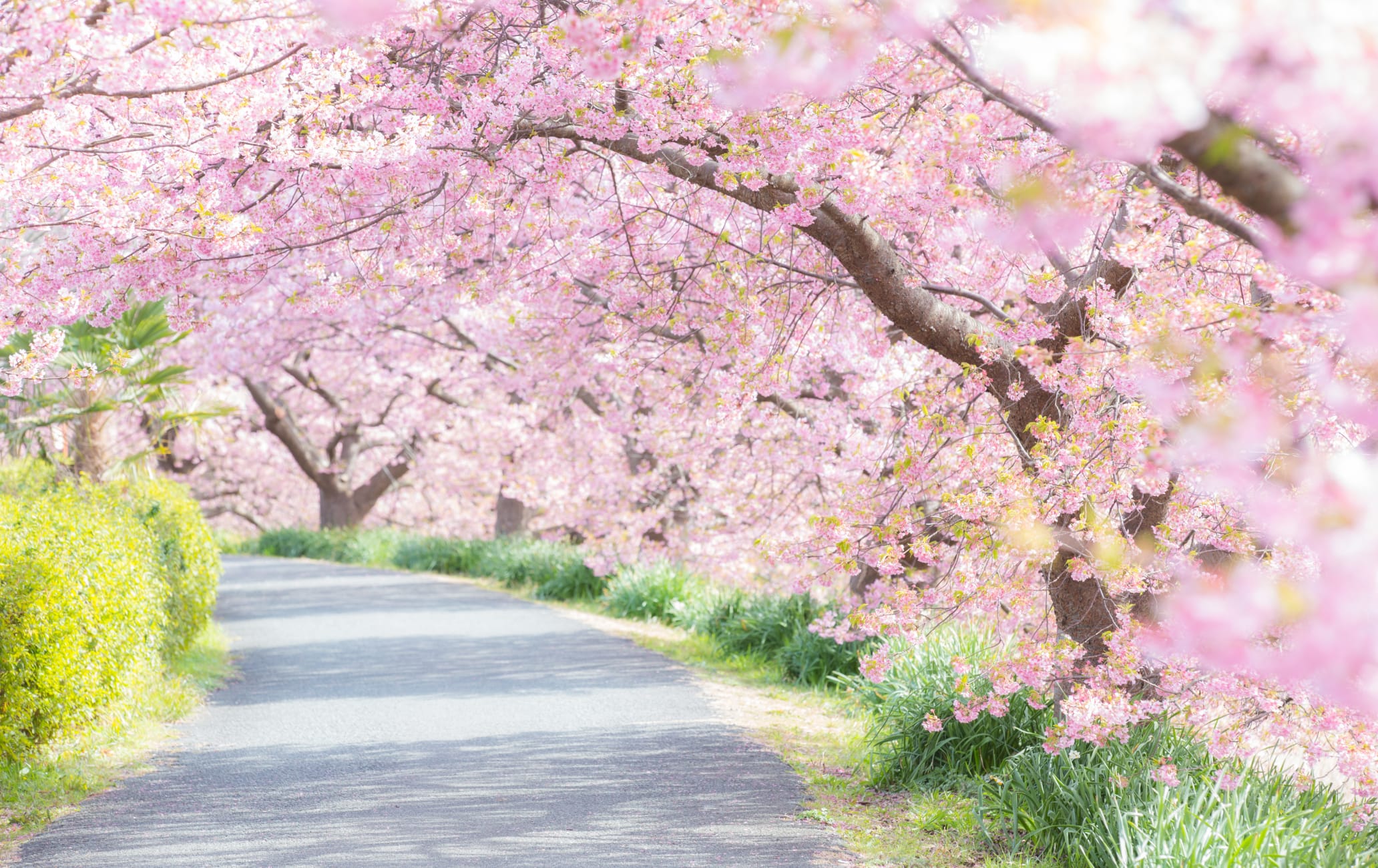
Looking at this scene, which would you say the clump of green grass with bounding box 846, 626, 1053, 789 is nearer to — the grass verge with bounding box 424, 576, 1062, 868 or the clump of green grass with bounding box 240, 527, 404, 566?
the grass verge with bounding box 424, 576, 1062, 868

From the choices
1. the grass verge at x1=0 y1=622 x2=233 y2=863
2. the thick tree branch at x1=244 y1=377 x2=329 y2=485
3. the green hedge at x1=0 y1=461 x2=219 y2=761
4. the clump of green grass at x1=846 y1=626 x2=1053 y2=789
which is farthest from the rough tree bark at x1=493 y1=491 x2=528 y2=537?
the clump of green grass at x1=846 y1=626 x2=1053 y2=789

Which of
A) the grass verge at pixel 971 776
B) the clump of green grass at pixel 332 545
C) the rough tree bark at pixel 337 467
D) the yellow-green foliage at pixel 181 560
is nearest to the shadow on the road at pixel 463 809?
the grass verge at pixel 971 776

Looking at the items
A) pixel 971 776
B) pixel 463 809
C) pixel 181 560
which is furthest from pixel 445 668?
pixel 971 776

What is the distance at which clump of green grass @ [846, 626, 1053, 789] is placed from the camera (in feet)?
21.2

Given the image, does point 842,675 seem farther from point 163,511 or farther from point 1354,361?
point 163,511

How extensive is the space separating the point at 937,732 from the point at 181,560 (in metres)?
7.59

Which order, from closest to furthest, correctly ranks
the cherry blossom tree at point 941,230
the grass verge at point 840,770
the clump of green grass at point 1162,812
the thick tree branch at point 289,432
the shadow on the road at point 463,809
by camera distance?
the cherry blossom tree at point 941,230 < the clump of green grass at point 1162,812 < the shadow on the road at point 463,809 < the grass verge at point 840,770 < the thick tree branch at point 289,432

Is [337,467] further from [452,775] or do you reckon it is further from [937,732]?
[937,732]

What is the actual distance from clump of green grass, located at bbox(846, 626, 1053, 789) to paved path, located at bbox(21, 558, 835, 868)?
2.08ft

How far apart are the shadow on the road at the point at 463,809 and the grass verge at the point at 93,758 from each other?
0.61ft

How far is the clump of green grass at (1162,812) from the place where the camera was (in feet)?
14.3

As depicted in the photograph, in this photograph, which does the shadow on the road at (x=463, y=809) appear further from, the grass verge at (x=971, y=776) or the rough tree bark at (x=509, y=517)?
the rough tree bark at (x=509, y=517)

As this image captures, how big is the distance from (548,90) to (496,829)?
3705 mm

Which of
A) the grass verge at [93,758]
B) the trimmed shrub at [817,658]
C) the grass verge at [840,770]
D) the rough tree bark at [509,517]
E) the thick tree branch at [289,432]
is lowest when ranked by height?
the grass verge at [93,758]
